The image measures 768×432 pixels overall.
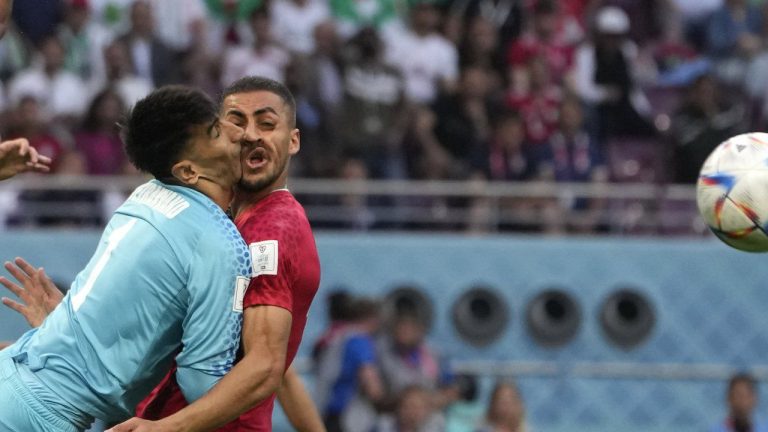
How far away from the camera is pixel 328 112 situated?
13336mm

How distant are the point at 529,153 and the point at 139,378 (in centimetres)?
845

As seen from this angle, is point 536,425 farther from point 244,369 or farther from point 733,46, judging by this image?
point 244,369

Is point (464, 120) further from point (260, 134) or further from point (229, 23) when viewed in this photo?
point (260, 134)

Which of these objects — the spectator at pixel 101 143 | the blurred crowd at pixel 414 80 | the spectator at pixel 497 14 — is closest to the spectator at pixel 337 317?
the blurred crowd at pixel 414 80

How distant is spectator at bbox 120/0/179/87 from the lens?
13.1 m

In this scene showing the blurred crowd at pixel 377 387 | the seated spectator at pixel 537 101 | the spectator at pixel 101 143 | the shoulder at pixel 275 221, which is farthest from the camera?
the seated spectator at pixel 537 101

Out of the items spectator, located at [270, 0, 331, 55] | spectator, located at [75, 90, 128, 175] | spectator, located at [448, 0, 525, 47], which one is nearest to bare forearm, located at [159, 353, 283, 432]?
spectator, located at [75, 90, 128, 175]

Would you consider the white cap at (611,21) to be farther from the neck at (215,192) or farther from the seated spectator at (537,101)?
the neck at (215,192)

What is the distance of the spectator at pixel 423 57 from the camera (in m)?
13.7

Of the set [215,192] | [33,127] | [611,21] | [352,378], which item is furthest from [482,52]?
[215,192]

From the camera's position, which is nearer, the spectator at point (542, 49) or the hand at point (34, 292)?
the hand at point (34, 292)

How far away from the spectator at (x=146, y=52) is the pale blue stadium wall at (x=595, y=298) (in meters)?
1.72

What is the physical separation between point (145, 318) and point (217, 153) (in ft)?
2.06

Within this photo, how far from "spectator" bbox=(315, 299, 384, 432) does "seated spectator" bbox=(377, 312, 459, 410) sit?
15 centimetres
